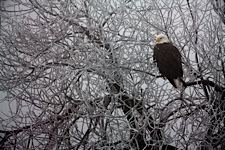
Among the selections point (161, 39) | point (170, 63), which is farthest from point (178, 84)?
point (161, 39)

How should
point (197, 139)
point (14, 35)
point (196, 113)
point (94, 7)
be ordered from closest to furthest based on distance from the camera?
point (197, 139) → point (196, 113) → point (94, 7) → point (14, 35)

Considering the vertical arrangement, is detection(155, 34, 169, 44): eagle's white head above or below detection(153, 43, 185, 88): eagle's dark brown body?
above

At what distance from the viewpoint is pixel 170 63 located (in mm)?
2131

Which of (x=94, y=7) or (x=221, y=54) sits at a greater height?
(x=94, y=7)

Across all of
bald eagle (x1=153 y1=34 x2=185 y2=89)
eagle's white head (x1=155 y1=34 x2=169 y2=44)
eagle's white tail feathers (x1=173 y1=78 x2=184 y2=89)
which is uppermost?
eagle's white head (x1=155 y1=34 x2=169 y2=44)

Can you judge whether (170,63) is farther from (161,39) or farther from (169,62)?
(161,39)

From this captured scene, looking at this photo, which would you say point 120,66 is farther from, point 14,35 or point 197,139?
point 14,35

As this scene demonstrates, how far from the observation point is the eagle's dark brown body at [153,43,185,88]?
2.14 metres

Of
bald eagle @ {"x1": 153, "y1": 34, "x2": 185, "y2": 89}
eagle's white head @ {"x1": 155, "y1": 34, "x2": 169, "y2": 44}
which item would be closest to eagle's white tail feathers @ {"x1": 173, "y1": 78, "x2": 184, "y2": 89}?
bald eagle @ {"x1": 153, "y1": 34, "x2": 185, "y2": 89}

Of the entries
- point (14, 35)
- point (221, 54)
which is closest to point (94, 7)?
point (14, 35)

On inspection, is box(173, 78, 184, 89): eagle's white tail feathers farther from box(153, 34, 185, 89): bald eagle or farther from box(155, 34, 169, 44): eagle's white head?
box(155, 34, 169, 44): eagle's white head

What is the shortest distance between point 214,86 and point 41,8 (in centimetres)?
140

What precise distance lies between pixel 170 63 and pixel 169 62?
0.01 meters

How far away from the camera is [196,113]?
2.05 m
